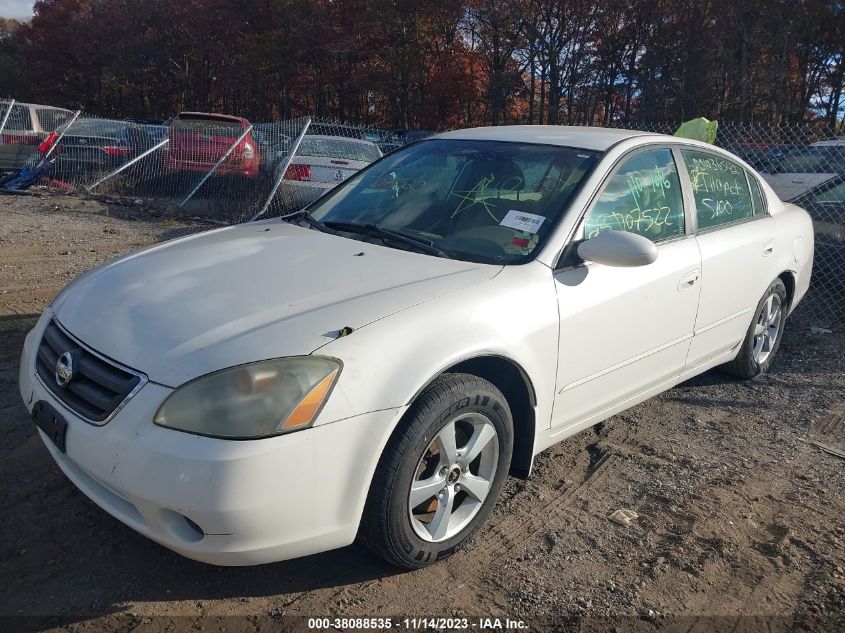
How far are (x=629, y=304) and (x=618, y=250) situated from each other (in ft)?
1.39

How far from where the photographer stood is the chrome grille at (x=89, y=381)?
2381mm

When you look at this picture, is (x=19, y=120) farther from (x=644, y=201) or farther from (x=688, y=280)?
(x=688, y=280)

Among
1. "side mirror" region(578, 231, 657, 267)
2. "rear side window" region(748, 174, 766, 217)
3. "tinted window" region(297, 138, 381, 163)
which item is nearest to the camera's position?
"side mirror" region(578, 231, 657, 267)

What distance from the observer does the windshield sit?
332cm

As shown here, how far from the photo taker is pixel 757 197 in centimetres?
479

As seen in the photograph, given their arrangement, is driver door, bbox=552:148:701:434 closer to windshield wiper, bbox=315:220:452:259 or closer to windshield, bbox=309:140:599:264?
windshield, bbox=309:140:599:264

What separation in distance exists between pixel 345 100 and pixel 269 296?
30952 millimetres

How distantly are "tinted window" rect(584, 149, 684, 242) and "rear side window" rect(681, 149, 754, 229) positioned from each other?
0.22 m

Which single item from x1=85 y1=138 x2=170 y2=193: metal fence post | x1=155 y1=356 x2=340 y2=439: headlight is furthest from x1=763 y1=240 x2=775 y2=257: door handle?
x1=85 y1=138 x2=170 y2=193: metal fence post

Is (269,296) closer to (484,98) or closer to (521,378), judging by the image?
(521,378)

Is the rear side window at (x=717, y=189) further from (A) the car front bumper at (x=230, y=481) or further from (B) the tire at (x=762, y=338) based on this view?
(A) the car front bumper at (x=230, y=481)

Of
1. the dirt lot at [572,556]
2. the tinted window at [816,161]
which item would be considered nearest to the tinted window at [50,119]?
the dirt lot at [572,556]

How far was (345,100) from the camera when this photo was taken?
32.1 m

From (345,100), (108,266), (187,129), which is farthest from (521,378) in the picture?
(345,100)
